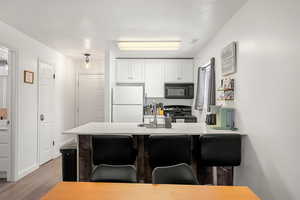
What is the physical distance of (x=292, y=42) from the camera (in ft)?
5.92

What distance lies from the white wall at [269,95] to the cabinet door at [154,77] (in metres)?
2.94

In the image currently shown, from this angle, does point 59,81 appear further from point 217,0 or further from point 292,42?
point 292,42

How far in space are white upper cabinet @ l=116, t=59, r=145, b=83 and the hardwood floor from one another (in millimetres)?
2553

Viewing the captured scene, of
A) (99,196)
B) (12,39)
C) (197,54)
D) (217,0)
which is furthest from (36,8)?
(197,54)

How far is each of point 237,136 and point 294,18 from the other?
1366 mm

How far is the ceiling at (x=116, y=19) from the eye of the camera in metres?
2.70

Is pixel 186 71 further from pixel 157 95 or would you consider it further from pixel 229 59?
pixel 229 59

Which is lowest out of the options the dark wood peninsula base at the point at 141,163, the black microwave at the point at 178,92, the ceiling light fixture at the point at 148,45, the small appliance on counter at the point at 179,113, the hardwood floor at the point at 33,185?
the hardwood floor at the point at 33,185

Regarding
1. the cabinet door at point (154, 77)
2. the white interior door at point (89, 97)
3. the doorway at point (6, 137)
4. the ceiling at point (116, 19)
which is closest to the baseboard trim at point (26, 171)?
the doorway at point (6, 137)

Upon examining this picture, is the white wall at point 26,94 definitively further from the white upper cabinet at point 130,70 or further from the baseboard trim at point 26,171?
the white upper cabinet at point 130,70

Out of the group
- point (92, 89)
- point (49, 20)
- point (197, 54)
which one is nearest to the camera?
point (49, 20)

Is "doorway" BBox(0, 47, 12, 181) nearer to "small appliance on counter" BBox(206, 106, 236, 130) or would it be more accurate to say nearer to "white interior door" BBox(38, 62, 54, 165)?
"white interior door" BBox(38, 62, 54, 165)

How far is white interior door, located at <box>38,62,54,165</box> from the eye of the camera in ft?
15.2

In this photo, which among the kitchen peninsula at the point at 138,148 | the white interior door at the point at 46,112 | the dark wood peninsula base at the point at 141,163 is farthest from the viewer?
the white interior door at the point at 46,112
